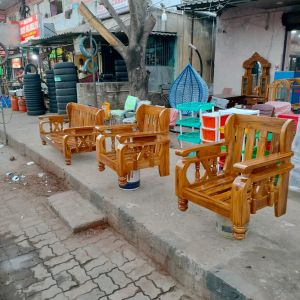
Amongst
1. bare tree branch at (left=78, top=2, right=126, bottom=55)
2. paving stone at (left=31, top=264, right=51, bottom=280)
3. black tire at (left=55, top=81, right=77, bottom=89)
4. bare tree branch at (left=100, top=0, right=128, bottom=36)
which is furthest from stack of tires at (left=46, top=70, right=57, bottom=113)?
paving stone at (left=31, top=264, right=51, bottom=280)

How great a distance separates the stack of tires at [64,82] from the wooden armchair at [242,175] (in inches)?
340

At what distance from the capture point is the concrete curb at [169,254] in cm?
230

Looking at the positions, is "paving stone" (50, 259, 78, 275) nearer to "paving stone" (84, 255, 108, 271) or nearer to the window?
"paving stone" (84, 255, 108, 271)

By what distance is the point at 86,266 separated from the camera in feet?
10.1

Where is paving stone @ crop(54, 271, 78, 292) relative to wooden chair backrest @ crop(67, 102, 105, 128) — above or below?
below

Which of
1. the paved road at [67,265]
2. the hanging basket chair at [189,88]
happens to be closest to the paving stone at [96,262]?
the paved road at [67,265]

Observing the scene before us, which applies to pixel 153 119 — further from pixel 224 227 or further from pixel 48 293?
pixel 48 293

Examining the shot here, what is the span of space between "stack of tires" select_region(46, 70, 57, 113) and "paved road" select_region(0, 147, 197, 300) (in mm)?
8206

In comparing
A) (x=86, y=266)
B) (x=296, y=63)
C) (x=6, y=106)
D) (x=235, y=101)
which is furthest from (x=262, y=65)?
(x=6, y=106)

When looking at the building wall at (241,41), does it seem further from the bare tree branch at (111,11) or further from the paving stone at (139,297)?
the paving stone at (139,297)

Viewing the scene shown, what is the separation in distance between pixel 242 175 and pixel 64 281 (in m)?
1.90

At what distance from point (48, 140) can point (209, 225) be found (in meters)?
4.15

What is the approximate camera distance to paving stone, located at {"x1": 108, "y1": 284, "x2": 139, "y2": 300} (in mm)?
2611

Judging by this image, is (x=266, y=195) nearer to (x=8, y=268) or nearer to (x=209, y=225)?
(x=209, y=225)
